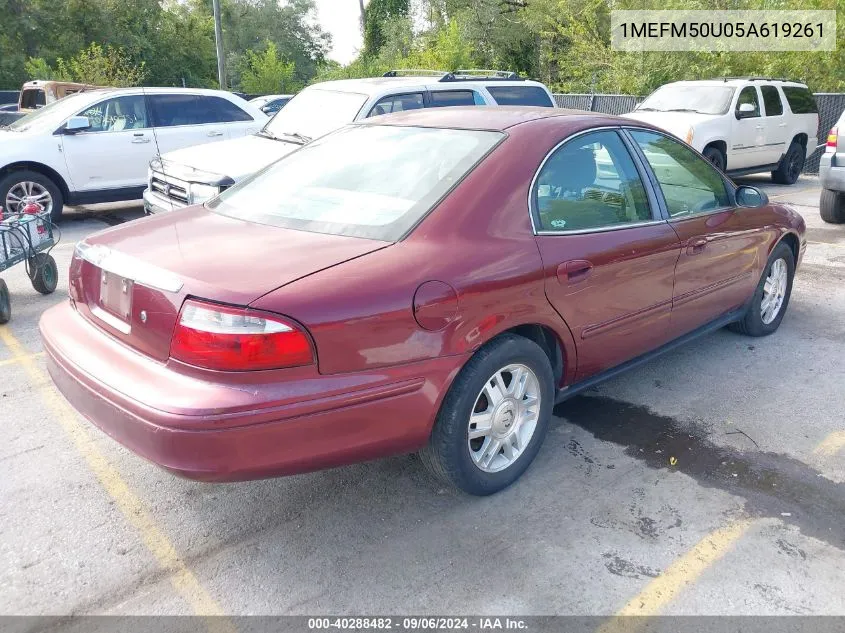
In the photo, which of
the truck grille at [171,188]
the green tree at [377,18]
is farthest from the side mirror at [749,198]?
the green tree at [377,18]

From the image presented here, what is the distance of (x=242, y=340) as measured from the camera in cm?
250

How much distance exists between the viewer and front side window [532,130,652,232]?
11.1 ft

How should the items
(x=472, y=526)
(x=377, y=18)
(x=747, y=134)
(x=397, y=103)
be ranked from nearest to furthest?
(x=472, y=526) < (x=397, y=103) < (x=747, y=134) < (x=377, y=18)

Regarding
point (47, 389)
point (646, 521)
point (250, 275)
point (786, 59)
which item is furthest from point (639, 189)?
point (786, 59)

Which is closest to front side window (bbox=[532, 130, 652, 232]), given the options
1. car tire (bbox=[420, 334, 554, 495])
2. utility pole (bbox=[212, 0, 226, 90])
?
car tire (bbox=[420, 334, 554, 495])

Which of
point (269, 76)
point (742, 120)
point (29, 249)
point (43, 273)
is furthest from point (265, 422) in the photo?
point (269, 76)

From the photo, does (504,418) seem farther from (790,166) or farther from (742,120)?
(790,166)

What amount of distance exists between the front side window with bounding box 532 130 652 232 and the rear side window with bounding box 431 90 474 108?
4.78 meters

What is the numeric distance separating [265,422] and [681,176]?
2.93 metres

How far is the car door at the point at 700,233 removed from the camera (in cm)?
405

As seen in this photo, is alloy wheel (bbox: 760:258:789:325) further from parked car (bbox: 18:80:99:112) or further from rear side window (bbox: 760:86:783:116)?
parked car (bbox: 18:80:99:112)

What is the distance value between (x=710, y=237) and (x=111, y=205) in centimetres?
946

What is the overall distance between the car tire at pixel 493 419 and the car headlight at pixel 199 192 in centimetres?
426

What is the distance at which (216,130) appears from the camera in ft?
33.0
